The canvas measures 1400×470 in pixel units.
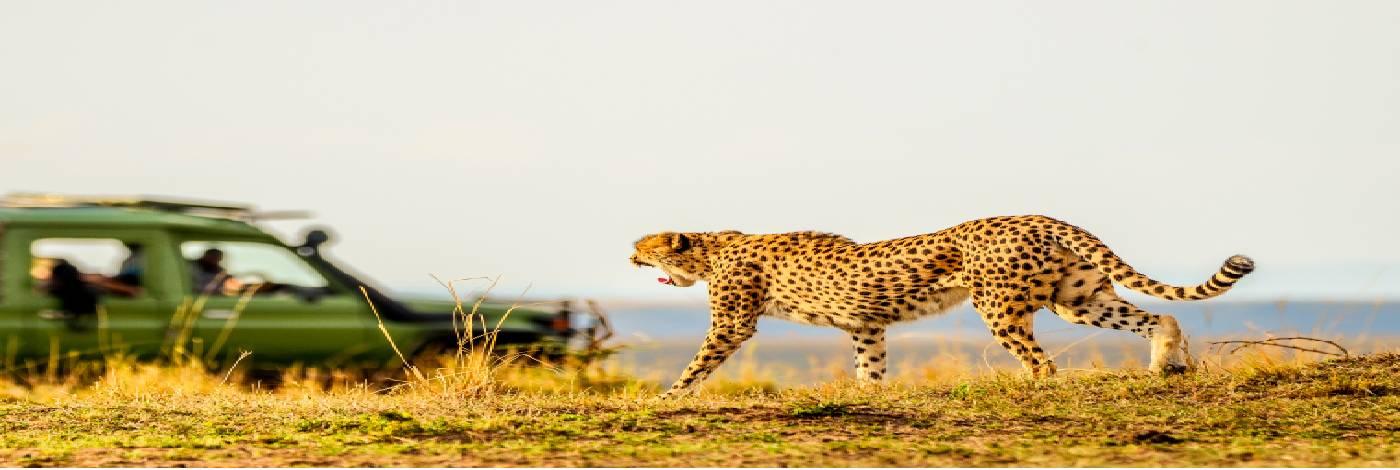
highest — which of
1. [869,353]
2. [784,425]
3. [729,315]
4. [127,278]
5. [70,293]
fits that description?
[127,278]

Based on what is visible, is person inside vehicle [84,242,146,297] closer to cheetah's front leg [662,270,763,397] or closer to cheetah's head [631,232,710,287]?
cheetah's head [631,232,710,287]

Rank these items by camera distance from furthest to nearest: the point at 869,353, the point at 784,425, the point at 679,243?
the point at 679,243
the point at 869,353
the point at 784,425

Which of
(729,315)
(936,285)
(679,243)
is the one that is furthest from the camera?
(679,243)

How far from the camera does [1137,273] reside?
984 cm

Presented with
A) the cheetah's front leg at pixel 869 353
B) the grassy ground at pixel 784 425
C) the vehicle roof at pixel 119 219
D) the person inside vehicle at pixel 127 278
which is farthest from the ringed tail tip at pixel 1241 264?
the person inside vehicle at pixel 127 278

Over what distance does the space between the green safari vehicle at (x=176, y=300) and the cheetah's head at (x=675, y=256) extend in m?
0.70

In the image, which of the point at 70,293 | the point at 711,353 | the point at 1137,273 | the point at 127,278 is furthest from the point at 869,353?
the point at 70,293

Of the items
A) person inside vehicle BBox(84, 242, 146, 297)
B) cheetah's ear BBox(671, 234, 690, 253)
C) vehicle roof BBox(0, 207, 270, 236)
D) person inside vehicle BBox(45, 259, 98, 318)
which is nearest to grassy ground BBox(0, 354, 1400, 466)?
person inside vehicle BBox(45, 259, 98, 318)

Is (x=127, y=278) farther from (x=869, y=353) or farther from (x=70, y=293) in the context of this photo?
(x=869, y=353)

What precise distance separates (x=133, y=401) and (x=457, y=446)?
10.4 ft

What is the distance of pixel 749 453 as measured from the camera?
7102 millimetres

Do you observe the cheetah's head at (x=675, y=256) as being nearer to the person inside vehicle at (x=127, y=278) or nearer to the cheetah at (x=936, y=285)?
the cheetah at (x=936, y=285)

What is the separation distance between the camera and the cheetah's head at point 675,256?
11.2 m

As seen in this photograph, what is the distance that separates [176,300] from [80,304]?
0.61 m
